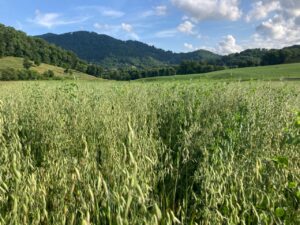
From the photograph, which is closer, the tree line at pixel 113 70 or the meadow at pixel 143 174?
the meadow at pixel 143 174

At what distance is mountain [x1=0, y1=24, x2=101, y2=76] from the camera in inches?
4630

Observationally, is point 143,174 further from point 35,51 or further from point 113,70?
point 35,51

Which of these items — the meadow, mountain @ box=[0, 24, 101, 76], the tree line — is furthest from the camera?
mountain @ box=[0, 24, 101, 76]

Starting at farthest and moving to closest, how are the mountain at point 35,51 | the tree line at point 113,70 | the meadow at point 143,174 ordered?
the mountain at point 35,51 → the tree line at point 113,70 → the meadow at point 143,174

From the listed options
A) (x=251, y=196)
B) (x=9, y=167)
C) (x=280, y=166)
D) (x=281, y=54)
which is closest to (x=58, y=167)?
(x=9, y=167)

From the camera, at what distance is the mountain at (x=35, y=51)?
118 m

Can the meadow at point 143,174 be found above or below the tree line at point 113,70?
below

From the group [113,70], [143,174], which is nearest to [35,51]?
[113,70]

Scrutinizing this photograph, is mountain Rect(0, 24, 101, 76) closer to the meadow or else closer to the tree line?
the tree line

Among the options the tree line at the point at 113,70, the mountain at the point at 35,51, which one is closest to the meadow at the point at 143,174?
the tree line at the point at 113,70

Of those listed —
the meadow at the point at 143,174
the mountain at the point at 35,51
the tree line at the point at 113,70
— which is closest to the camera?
the meadow at the point at 143,174

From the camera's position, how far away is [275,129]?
129 inches

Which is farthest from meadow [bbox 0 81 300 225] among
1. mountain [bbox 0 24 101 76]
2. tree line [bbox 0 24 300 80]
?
mountain [bbox 0 24 101 76]

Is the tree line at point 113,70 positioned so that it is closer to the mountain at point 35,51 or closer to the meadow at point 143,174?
the mountain at point 35,51
